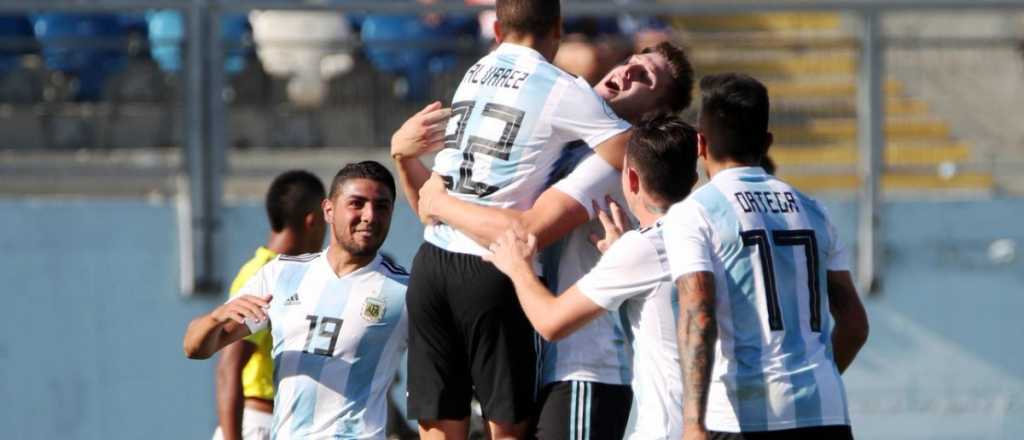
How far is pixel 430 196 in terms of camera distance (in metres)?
5.17

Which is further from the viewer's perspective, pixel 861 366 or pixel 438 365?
pixel 861 366

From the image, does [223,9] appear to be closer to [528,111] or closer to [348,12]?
[348,12]

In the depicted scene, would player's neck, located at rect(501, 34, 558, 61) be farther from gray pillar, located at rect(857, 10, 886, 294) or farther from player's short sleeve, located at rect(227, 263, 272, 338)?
gray pillar, located at rect(857, 10, 886, 294)

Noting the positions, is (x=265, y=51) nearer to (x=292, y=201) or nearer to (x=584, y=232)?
(x=292, y=201)

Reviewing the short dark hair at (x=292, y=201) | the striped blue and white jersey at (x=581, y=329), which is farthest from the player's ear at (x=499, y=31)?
the short dark hair at (x=292, y=201)

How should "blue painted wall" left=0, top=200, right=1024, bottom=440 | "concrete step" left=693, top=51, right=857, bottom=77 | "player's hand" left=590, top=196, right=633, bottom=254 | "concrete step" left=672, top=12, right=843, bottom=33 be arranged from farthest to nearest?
"concrete step" left=672, top=12, right=843, bottom=33 → "concrete step" left=693, top=51, right=857, bottom=77 → "blue painted wall" left=0, top=200, right=1024, bottom=440 → "player's hand" left=590, top=196, right=633, bottom=254

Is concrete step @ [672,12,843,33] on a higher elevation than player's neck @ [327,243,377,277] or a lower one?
higher

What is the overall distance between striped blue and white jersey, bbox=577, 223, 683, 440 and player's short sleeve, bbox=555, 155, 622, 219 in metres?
0.34

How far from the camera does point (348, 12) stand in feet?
31.2

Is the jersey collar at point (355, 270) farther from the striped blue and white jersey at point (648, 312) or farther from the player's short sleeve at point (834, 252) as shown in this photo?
the player's short sleeve at point (834, 252)

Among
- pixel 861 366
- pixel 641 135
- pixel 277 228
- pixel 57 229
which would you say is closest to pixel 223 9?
pixel 57 229

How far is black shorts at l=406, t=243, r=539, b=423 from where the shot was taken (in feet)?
16.7

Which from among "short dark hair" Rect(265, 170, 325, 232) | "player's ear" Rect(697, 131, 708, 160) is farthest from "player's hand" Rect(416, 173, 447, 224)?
"short dark hair" Rect(265, 170, 325, 232)

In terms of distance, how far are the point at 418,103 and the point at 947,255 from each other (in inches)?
127
